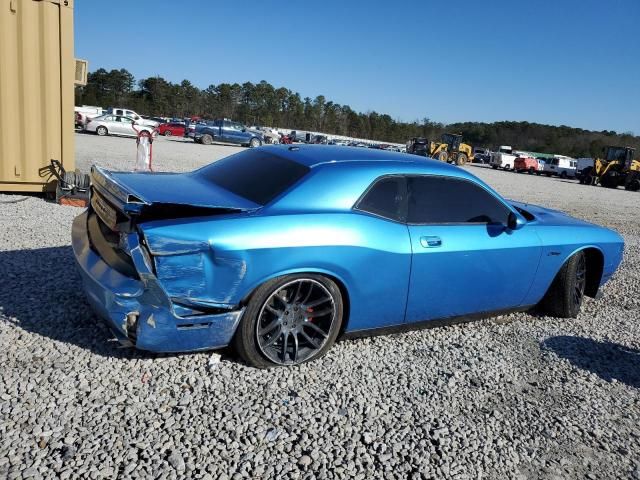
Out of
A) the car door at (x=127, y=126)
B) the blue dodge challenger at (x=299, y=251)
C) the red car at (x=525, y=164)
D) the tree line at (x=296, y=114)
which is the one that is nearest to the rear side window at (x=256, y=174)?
the blue dodge challenger at (x=299, y=251)

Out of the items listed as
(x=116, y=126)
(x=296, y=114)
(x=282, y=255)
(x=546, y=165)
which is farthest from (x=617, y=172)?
(x=296, y=114)

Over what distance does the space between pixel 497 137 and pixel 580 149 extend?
17642 millimetres

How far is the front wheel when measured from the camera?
3.04 meters

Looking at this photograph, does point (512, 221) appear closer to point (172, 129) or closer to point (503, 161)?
point (172, 129)

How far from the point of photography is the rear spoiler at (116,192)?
2803 mm

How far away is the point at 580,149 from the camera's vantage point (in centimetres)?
8956

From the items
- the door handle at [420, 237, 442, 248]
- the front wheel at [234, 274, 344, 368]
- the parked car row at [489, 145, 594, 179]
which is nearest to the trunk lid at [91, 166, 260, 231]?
the front wheel at [234, 274, 344, 368]

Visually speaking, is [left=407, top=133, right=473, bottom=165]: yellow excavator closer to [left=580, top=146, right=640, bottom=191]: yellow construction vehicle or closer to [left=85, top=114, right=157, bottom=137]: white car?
[left=580, top=146, right=640, bottom=191]: yellow construction vehicle

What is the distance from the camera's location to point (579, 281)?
4.75m

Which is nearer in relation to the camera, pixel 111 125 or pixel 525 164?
pixel 111 125

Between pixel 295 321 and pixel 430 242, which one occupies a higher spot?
pixel 430 242

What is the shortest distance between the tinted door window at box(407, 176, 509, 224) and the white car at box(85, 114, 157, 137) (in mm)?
25505

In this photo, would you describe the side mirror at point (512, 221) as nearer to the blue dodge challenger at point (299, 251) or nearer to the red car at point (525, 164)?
the blue dodge challenger at point (299, 251)

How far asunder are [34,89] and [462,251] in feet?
21.8
